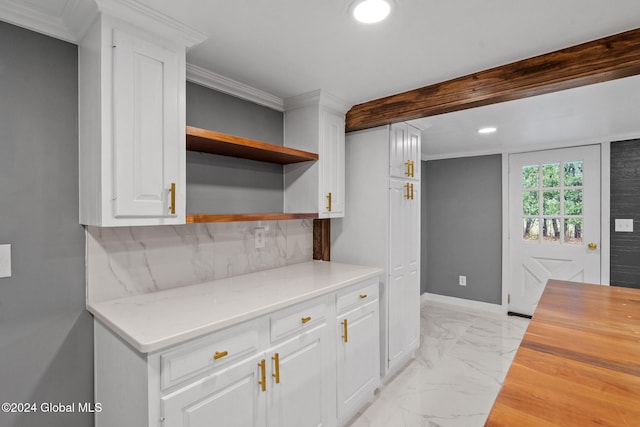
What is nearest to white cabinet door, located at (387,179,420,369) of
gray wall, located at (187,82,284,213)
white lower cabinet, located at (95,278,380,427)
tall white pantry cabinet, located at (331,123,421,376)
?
→ tall white pantry cabinet, located at (331,123,421,376)

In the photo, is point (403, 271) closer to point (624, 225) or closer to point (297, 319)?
point (297, 319)

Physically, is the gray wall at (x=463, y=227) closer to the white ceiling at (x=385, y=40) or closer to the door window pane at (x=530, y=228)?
the door window pane at (x=530, y=228)

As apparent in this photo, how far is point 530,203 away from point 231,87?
12.3 ft

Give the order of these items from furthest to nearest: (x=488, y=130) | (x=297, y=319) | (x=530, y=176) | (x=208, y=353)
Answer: (x=530, y=176), (x=488, y=130), (x=297, y=319), (x=208, y=353)

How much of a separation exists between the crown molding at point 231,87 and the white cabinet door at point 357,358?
156 centimetres

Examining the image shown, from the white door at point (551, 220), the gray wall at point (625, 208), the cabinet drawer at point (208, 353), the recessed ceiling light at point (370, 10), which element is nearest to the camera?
the cabinet drawer at point (208, 353)

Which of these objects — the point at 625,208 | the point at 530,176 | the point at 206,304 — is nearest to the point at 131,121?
the point at 206,304

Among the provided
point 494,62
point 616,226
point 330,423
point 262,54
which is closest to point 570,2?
point 494,62

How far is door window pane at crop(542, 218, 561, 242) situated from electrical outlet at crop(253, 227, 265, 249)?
347cm

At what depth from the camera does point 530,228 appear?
3.94 metres

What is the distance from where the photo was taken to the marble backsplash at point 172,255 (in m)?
1.54

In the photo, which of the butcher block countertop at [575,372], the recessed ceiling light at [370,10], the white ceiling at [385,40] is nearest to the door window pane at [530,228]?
the white ceiling at [385,40]

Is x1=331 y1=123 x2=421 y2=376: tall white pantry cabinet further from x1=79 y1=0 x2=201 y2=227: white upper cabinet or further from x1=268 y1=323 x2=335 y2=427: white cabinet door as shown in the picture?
x1=79 y1=0 x2=201 y2=227: white upper cabinet

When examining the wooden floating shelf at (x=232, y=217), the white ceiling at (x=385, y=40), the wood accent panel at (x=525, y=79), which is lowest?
the wooden floating shelf at (x=232, y=217)
